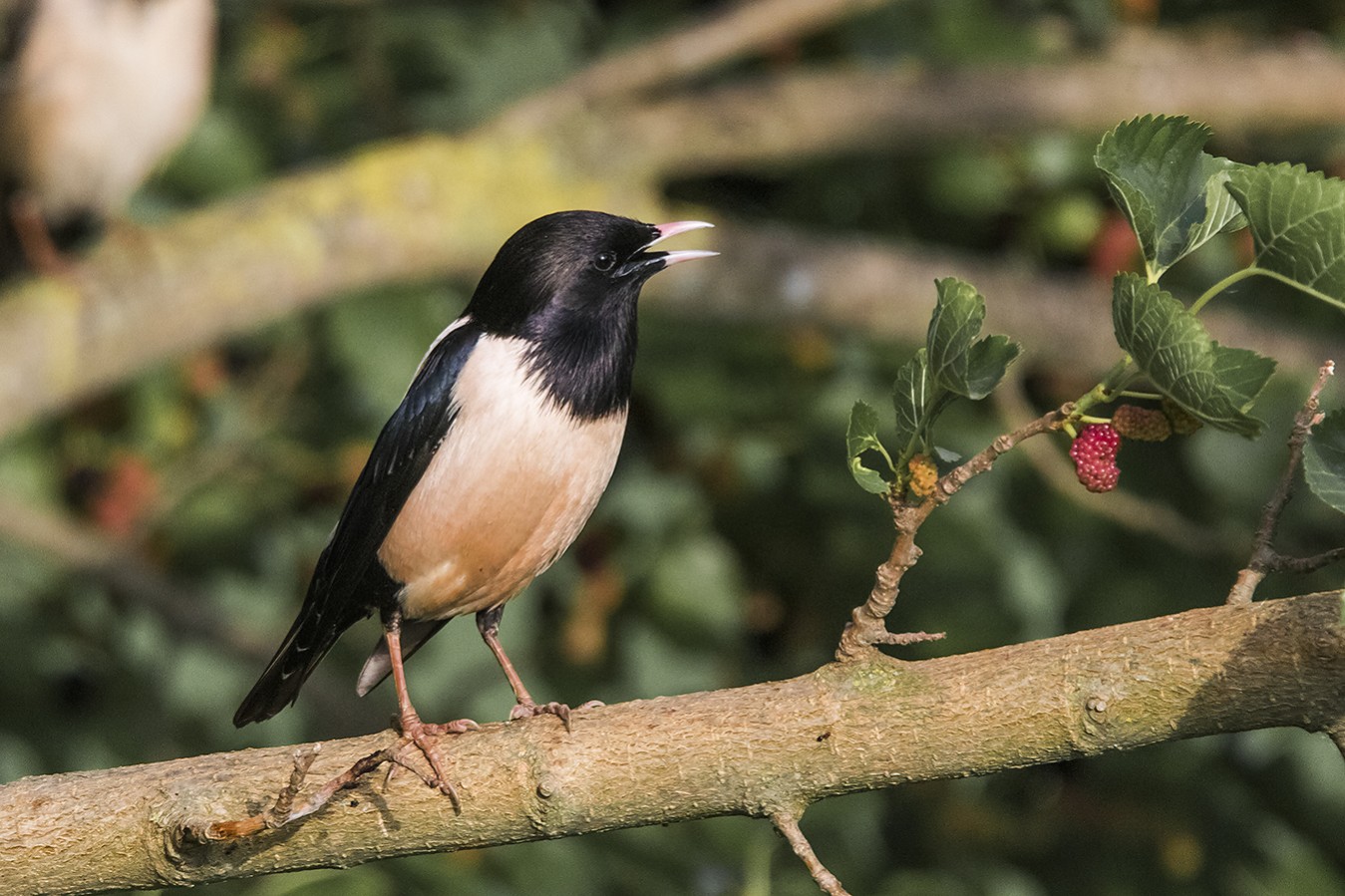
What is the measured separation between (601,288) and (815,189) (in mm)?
3224

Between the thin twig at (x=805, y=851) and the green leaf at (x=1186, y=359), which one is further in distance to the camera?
the thin twig at (x=805, y=851)

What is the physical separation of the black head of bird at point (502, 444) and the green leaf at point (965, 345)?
0.77 meters

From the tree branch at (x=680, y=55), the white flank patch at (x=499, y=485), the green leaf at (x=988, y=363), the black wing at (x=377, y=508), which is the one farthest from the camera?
the tree branch at (x=680, y=55)

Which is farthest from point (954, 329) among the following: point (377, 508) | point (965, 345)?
point (377, 508)

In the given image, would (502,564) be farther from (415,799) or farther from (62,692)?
(62,692)

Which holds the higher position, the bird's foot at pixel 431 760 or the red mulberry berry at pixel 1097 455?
the red mulberry berry at pixel 1097 455

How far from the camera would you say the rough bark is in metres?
1.91

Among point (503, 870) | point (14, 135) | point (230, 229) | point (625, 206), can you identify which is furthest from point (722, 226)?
point (14, 135)

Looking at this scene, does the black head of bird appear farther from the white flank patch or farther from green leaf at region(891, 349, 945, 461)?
green leaf at region(891, 349, 945, 461)

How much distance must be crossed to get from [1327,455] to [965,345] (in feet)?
1.26

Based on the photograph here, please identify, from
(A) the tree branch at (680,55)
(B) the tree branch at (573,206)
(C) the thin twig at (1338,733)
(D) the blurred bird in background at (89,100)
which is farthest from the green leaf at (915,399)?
(D) the blurred bird in background at (89,100)

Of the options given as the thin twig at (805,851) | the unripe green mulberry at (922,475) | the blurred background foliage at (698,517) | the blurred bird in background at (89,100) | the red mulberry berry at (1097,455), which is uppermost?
the blurred bird in background at (89,100)

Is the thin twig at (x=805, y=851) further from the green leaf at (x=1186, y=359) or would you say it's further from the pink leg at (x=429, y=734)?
the green leaf at (x=1186, y=359)

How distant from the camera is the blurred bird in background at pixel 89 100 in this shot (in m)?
5.78
